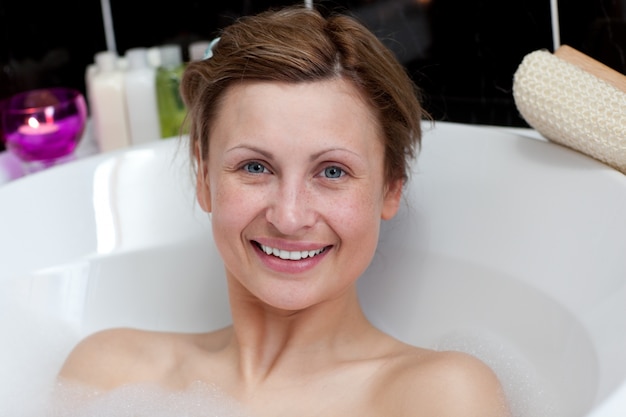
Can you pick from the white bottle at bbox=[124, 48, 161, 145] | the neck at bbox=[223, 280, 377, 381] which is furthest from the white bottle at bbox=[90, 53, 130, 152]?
the neck at bbox=[223, 280, 377, 381]

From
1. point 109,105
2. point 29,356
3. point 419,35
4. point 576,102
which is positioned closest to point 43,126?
point 109,105

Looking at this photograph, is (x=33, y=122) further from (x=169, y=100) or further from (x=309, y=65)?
(x=309, y=65)

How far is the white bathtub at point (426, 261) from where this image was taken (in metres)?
1.34

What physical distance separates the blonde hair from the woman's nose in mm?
148

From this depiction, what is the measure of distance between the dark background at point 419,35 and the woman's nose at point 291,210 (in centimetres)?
61

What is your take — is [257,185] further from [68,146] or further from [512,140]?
[68,146]

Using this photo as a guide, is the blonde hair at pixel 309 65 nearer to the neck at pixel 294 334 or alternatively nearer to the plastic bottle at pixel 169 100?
the neck at pixel 294 334

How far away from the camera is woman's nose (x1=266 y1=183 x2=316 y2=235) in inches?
48.0

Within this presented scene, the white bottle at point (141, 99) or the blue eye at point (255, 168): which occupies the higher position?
the blue eye at point (255, 168)

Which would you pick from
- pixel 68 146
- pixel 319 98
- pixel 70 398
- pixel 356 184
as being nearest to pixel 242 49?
pixel 319 98

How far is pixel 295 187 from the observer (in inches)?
48.5

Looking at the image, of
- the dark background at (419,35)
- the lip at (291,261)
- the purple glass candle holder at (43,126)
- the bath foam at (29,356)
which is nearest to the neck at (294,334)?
the lip at (291,261)

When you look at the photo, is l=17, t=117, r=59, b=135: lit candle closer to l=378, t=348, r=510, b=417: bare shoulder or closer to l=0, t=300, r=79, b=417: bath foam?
l=0, t=300, r=79, b=417: bath foam

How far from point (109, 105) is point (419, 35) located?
2.39ft
